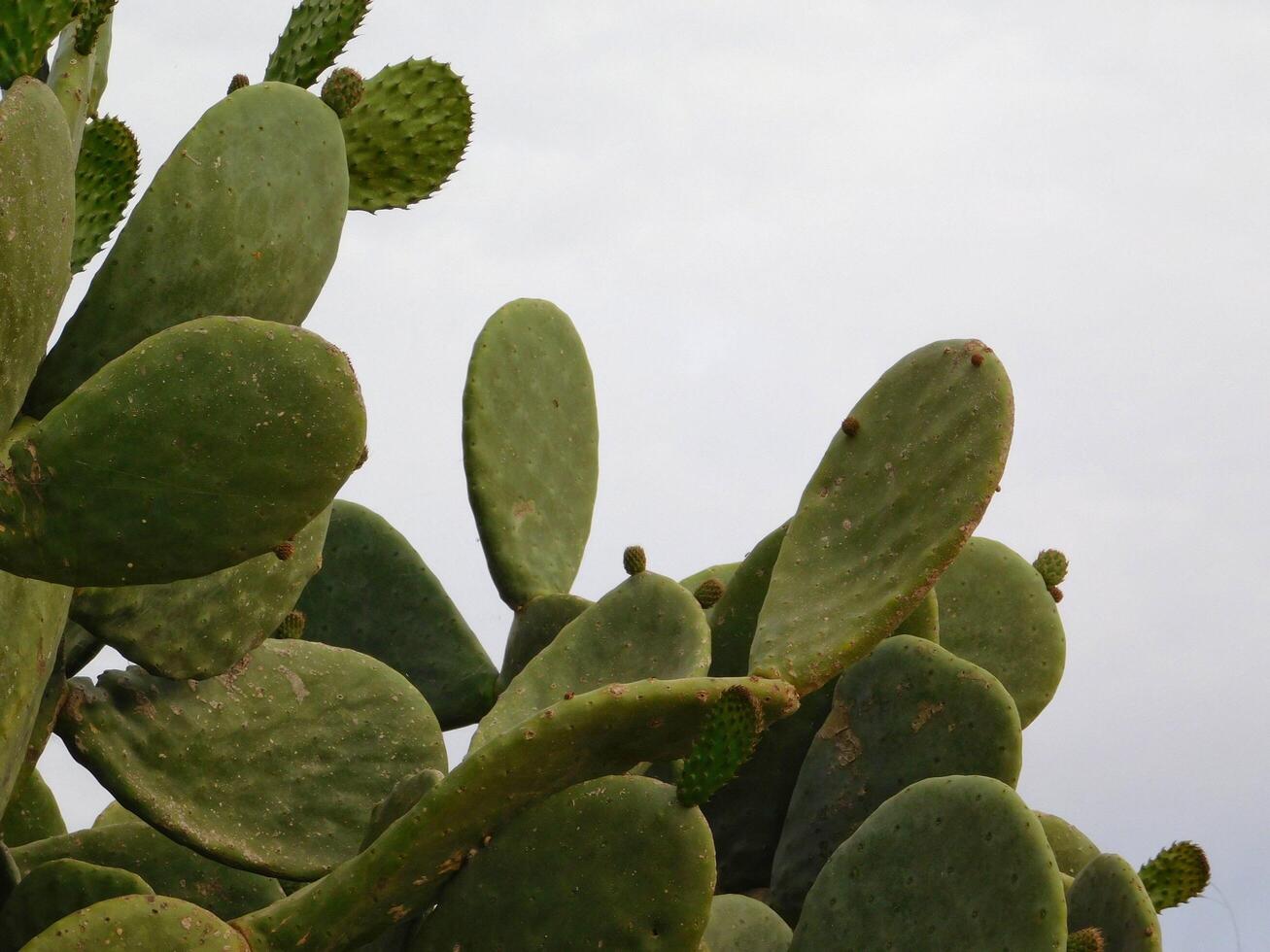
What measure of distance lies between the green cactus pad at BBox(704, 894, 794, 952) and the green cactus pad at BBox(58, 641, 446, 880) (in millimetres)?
411

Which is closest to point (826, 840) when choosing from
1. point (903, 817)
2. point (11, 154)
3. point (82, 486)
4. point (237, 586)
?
point (903, 817)

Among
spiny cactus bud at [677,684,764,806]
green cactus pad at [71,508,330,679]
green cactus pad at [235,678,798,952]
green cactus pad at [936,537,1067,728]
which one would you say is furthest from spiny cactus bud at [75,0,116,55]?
green cactus pad at [936,537,1067,728]

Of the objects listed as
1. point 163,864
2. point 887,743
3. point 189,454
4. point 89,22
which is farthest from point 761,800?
point 89,22

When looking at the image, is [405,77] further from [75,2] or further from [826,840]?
[826,840]

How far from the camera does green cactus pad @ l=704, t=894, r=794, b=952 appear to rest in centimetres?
195

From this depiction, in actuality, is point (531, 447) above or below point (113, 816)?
above

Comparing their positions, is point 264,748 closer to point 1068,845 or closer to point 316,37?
point 316,37

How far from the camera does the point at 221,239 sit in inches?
71.5

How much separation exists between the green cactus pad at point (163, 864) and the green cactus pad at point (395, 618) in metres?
0.58

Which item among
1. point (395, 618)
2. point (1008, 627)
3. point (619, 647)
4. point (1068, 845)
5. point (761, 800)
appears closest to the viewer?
point (619, 647)

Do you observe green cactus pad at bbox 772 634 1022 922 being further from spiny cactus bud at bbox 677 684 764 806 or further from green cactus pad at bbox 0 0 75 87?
green cactus pad at bbox 0 0 75 87

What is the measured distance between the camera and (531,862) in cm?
170

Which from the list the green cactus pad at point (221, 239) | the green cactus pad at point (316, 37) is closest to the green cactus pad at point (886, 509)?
the green cactus pad at point (221, 239)

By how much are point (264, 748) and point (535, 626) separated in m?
0.61
